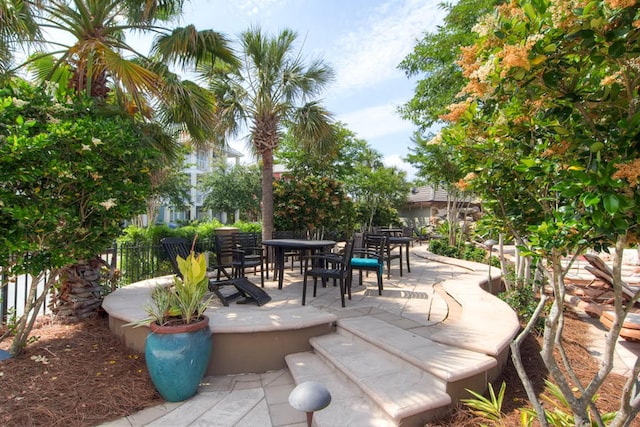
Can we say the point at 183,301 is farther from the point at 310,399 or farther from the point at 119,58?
the point at 119,58

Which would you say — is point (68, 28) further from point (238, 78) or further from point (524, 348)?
point (524, 348)

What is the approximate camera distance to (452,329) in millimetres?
3406

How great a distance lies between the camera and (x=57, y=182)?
3.42 meters

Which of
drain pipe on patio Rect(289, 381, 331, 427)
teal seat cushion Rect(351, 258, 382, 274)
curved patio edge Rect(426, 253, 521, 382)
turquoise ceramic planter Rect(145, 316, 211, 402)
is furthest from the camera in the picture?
teal seat cushion Rect(351, 258, 382, 274)

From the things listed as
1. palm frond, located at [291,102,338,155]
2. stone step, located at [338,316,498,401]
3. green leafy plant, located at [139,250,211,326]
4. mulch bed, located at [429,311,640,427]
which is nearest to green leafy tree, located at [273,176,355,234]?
palm frond, located at [291,102,338,155]

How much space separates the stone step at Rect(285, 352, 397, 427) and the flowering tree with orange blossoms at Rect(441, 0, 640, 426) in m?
1.10

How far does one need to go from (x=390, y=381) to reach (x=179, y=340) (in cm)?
181

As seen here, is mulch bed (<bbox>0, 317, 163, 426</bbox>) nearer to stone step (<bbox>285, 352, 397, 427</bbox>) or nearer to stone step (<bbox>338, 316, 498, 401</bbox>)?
stone step (<bbox>285, 352, 397, 427</bbox>)

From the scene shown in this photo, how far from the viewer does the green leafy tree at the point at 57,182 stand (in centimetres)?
307

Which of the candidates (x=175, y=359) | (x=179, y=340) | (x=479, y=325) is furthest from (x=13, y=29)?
(x=479, y=325)

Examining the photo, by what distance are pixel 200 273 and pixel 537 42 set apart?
2966mm

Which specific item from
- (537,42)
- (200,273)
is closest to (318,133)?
(200,273)

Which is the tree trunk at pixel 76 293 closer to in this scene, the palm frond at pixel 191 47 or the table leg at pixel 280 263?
the table leg at pixel 280 263

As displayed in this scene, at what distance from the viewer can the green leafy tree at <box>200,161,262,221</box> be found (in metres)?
23.7
